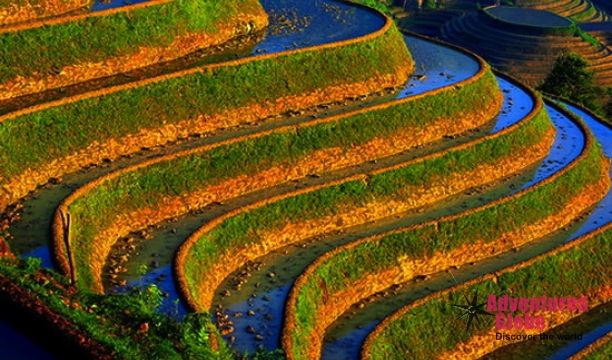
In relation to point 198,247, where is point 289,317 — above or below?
below

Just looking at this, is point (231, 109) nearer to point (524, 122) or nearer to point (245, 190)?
point (245, 190)

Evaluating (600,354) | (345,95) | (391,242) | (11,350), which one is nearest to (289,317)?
(391,242)

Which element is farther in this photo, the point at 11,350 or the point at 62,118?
the point at 62,118

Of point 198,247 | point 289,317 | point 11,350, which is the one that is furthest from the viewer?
point 198,247

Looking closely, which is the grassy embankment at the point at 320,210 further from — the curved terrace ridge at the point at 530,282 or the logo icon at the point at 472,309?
the logo icon at the point at 472,309

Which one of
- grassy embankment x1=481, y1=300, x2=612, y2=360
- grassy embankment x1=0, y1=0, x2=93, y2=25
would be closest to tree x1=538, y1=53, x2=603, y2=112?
grassy embankment x1=481, y1=300, x2=612, y2=360

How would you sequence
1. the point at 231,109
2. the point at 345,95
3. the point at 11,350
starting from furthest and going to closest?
the point at 345,95, the point at 231,109, the point at 11,350
